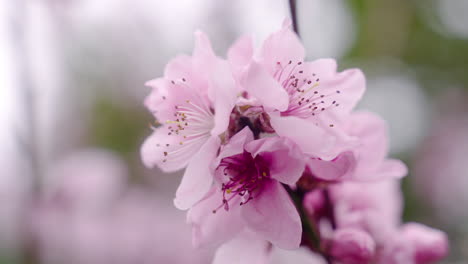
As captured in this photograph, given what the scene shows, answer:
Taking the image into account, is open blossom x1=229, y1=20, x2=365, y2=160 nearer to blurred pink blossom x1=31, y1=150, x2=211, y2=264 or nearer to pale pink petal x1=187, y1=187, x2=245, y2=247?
pale pink petal x1=187, y1=187, x2=245, y2=247

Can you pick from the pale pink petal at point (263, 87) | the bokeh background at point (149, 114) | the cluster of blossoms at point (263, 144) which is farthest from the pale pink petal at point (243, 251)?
the bokeh background at point (149, 114)

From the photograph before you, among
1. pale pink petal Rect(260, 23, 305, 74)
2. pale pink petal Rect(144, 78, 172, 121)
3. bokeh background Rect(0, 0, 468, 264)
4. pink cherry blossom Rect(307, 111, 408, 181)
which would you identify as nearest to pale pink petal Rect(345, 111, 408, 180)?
pink cherry blossom Rect(307, 111, 408, 181)

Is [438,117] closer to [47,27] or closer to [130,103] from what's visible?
[130,103]

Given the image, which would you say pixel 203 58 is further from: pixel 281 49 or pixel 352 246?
pixel 352 246

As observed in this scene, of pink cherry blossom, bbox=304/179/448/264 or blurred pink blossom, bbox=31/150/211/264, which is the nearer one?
pink cherry blossom, bbox=304/179/448/264

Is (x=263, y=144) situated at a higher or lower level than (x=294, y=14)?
lower

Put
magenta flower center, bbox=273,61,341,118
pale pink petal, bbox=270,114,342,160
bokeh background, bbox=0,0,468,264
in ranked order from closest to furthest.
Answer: pale pink petal, bbox=270,114,342,160
magenta flower center, bbox=273,61,341,118
bokeh background, bbox=0,0,468,264

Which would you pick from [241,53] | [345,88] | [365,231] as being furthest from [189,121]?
[365,231]
